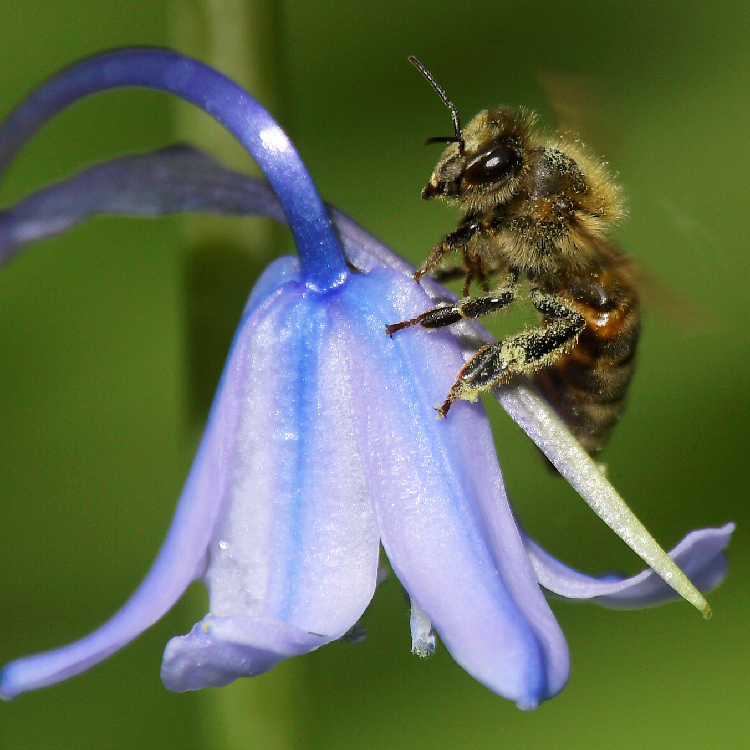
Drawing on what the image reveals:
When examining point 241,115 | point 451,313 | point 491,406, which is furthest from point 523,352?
point 491,406

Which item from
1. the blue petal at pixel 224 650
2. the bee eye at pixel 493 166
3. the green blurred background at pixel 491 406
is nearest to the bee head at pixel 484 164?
the bee eye at pixel 493 166

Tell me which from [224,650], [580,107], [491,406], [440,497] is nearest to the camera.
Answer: [224,650]

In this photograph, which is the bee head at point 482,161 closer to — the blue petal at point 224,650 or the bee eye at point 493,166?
the bee eye at point 493,166

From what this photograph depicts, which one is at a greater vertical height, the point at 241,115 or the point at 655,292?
the point at 241,115

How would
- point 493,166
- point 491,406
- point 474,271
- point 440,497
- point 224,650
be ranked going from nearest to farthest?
1. point 224,650
2. point 440,497
3. point 493,166
4. point 474,271
5. point 491,406

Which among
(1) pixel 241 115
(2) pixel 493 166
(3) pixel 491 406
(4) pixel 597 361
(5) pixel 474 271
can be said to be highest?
(1) pixel 241 115

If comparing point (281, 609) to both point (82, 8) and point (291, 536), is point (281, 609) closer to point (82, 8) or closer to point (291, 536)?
point (291, 536)

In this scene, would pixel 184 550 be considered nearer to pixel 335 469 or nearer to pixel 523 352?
pixel 335 469

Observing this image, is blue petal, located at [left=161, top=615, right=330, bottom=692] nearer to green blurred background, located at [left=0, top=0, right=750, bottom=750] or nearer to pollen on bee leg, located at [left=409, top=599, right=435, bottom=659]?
pollen on bee leg, located at [left=409, top=599, right=435, bottom=659]

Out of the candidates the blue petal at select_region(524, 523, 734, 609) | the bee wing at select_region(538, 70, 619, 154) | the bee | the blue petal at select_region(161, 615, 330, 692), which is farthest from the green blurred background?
the blue petal at select_region(161, 615, 330, 692)
